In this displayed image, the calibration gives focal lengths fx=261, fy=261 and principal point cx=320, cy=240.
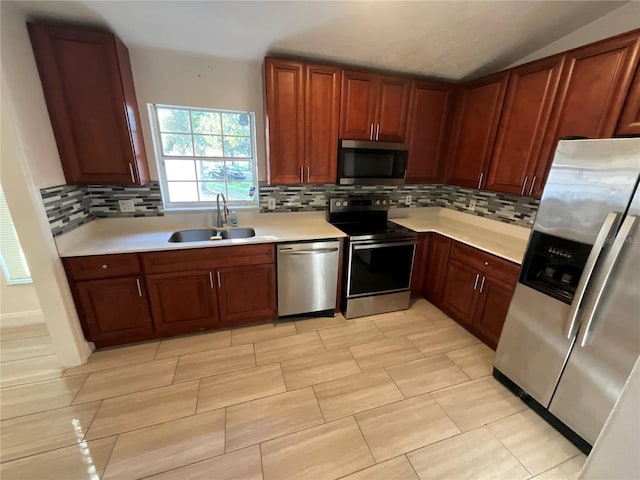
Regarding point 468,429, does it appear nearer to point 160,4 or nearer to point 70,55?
point 160,4

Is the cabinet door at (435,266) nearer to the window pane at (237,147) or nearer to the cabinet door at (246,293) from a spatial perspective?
the cabinet door at (246,293)

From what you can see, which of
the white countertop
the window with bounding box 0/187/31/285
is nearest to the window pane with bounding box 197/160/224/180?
the white countertop

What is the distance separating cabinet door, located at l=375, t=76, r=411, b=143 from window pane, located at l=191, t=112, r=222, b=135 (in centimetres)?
160

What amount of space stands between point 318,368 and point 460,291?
5.18ft

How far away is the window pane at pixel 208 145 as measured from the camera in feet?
8.56

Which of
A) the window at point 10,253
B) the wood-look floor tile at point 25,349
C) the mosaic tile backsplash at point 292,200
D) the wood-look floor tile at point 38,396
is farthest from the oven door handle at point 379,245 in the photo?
the window at point 10,253

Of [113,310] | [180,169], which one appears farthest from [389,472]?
[180,169]

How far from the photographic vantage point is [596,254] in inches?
52.7

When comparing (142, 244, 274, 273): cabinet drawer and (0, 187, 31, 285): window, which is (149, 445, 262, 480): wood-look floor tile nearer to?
(142, 244, 274, 273): cabinet drawer

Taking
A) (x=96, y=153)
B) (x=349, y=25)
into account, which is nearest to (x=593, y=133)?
(x=349, y=25)

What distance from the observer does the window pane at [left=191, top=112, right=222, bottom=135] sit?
8.38 ft

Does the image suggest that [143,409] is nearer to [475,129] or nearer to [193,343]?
[193,343]

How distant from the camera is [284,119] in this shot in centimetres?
238

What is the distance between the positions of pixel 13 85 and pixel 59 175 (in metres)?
0.60
